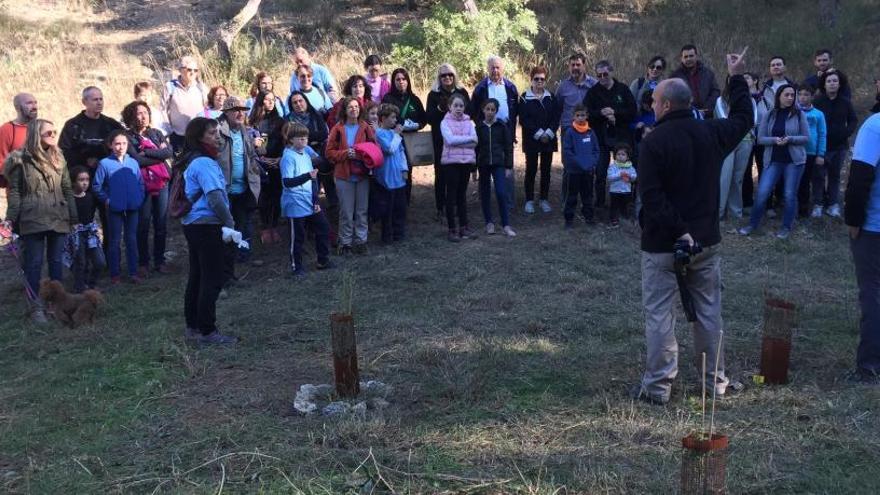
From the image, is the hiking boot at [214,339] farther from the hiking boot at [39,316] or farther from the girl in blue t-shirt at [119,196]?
the girl in blue t-shirt at [119,196]

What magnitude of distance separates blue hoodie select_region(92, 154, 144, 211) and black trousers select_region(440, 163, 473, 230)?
141 inches

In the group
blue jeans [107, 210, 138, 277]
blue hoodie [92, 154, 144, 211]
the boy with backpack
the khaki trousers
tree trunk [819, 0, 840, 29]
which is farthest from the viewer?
tree trunk [819, 0, 840, 29]

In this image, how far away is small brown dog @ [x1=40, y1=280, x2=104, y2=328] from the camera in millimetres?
7402

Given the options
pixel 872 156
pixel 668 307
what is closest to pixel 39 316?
pixel 668 307

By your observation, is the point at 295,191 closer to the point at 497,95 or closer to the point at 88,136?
A: the point at 88,136

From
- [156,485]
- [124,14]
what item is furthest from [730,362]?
[124,14]

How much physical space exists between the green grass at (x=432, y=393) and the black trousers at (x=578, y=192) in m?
1.56

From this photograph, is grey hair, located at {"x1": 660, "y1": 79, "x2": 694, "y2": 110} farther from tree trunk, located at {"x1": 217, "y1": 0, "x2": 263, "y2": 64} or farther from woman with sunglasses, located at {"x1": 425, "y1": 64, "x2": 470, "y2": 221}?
tree trunk, located at {"x1": 217, "y1": 0, "x2": 263, "y2": 64}

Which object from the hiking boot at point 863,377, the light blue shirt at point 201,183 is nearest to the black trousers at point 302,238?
the light blue shirt at point 201,183

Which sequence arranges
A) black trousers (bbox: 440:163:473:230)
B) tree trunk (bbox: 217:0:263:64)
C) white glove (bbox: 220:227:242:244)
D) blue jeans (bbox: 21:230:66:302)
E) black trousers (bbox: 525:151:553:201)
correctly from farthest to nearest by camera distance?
tree trunk (bbox: 217:0:263:64)
black trousers (bbox: 525:151:553:201)
black trousers (bbox: 440:163:473:230)
blue jeans (bbox: 21:230:66:302)
white glove (bbox: 220:227:242:244)

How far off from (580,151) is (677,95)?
5438 mm

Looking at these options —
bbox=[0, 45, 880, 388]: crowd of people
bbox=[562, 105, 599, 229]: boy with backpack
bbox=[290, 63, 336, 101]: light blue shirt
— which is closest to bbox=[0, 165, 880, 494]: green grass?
bbox=[0, 45, 880, 388]: crowd of people

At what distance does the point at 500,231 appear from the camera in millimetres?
10664

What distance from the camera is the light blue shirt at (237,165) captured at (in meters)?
8.97
